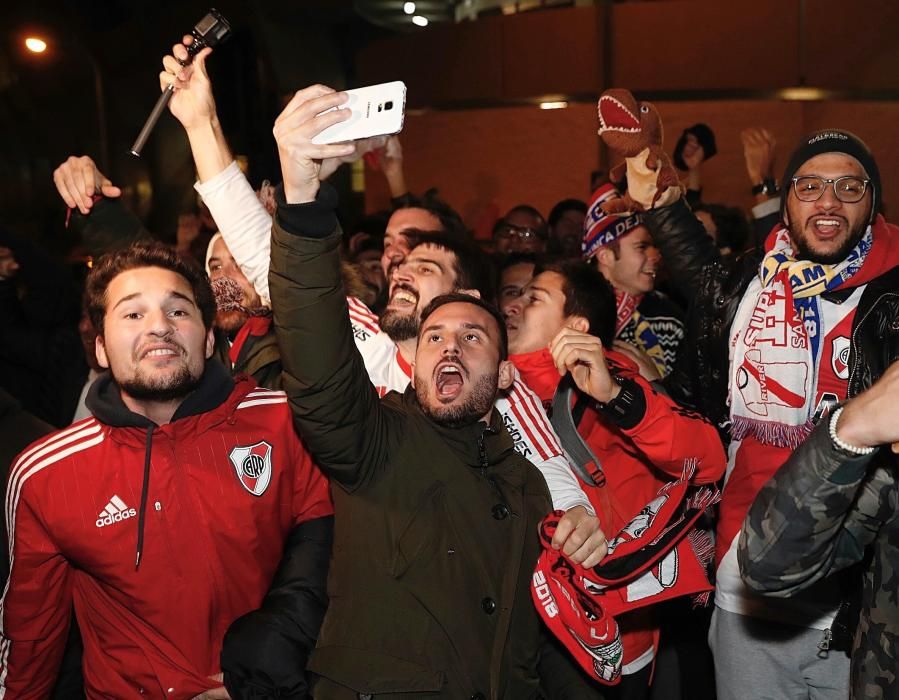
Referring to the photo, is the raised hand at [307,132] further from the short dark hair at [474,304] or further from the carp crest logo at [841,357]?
the carp crest logo at [841,357]

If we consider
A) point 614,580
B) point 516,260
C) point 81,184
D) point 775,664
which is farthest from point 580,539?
point 516,260

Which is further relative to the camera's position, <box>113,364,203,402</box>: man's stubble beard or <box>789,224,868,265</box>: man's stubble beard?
<box>789,224,868,265</box>: man's stubble beard

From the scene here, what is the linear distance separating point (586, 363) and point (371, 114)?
1.22 meters

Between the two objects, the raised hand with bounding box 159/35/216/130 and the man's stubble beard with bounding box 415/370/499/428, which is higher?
the raised hand with bounding box 159/35/216/130

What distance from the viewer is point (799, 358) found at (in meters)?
3.14

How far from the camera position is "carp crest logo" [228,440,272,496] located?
275 cm

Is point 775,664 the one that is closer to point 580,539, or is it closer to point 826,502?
point 580,539

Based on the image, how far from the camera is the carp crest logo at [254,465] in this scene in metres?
2.75

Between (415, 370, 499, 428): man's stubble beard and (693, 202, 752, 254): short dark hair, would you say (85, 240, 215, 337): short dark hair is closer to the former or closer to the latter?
(415, 370, 499, 428): man's stubble beard

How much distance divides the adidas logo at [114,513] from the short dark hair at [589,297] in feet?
5.77

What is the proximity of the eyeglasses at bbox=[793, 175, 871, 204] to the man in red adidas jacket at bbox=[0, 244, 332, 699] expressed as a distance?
69.6 inches

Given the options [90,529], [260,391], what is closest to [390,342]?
[260,391]

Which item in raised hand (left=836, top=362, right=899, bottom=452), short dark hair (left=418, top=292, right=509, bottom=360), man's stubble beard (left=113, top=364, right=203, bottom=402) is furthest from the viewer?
short dark hair (left=418, top=292, right=509, bottom=360)

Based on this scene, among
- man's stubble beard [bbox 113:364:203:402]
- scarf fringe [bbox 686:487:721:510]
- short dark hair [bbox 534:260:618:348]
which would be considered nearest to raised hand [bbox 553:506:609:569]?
scarf fringe [bbox 686:487:721:510]
